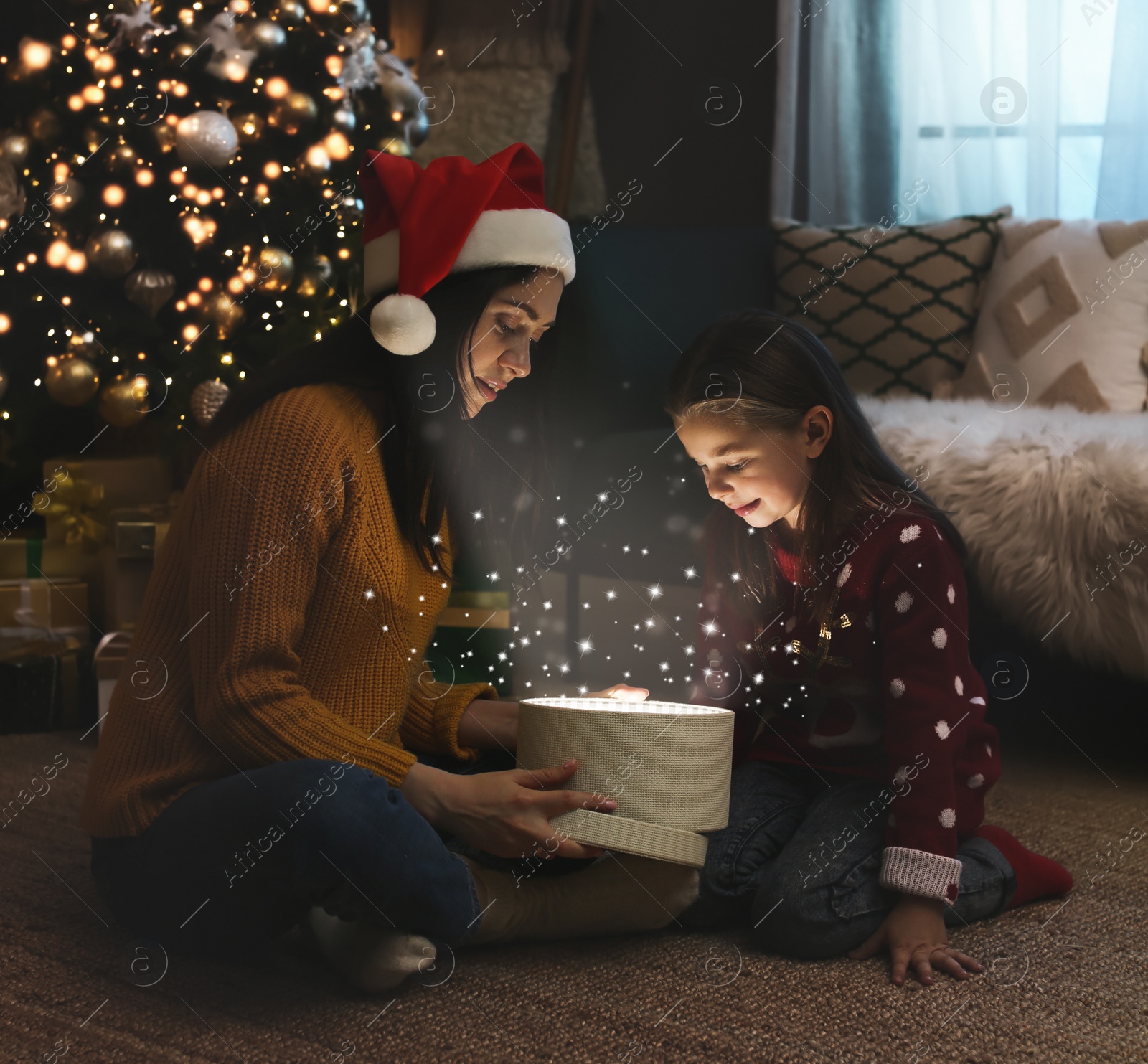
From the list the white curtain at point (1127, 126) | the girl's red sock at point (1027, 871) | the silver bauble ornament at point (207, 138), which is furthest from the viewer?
the white curtain at point (1127, 126)

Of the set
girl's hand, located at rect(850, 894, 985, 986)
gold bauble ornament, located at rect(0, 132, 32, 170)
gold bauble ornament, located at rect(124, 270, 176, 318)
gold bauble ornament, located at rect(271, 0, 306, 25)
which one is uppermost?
gold bauble ornament, located at rect(271, 0, 306, 25)

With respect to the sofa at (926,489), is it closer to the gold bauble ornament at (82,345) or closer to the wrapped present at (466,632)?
the wrapped present at (466,632)

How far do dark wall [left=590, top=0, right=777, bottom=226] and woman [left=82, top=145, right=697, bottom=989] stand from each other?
5.91 feet

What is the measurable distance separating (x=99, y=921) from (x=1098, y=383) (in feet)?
5.08

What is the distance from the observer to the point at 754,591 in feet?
3.22

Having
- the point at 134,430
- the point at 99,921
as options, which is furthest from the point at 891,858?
the point at 134,430

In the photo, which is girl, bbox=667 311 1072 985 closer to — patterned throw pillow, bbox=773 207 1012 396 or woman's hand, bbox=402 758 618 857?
woman's hand, bbox=402 758 618 857

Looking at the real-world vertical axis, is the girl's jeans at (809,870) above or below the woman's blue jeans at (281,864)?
below

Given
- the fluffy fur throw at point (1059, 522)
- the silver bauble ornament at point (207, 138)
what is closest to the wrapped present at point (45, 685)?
the silver bauble ornament at point (207, 138)

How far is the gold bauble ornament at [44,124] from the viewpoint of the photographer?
1.66 meters

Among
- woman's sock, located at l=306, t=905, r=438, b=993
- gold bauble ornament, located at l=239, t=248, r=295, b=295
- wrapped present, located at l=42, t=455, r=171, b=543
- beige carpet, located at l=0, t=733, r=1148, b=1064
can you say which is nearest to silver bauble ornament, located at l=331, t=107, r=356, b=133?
gold bauble ornament, located at l=239, t=248, r=295, b=295

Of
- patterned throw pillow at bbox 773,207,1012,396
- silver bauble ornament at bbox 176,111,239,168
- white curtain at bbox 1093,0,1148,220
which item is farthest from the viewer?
white curtain at bbox 1093,0,1148,220

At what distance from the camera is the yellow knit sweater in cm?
71

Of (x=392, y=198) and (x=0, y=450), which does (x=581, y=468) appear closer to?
(x=392, y=198)
